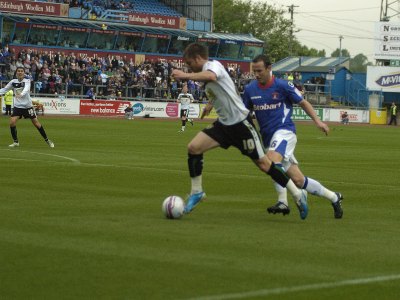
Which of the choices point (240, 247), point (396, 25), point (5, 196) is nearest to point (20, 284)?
point (240, 247)

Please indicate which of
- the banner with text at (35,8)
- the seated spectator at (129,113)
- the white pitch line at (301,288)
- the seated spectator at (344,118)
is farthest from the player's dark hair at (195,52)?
the seated spectator at (344,118)

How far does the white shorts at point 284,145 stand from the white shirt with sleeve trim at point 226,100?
528 millimetres

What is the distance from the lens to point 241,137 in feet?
41.8

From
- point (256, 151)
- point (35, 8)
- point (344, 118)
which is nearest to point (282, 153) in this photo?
point (256, 151)

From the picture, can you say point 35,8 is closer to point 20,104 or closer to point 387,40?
point 387,40

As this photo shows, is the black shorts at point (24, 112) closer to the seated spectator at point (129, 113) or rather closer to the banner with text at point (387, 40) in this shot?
the seated spectator at point (129, 113)

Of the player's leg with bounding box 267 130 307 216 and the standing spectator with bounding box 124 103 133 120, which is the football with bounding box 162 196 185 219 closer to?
the player's leg with bounding box 267 130 307 216

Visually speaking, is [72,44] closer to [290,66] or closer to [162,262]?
[290,66]

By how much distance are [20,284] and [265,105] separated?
6112 millimetres

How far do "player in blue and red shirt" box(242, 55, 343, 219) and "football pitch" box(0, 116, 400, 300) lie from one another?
34cm

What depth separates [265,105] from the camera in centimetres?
1317

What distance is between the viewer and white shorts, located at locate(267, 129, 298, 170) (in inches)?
507

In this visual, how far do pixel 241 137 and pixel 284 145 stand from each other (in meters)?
0.61

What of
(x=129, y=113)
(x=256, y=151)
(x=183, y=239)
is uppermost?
(x=256, y=151)
